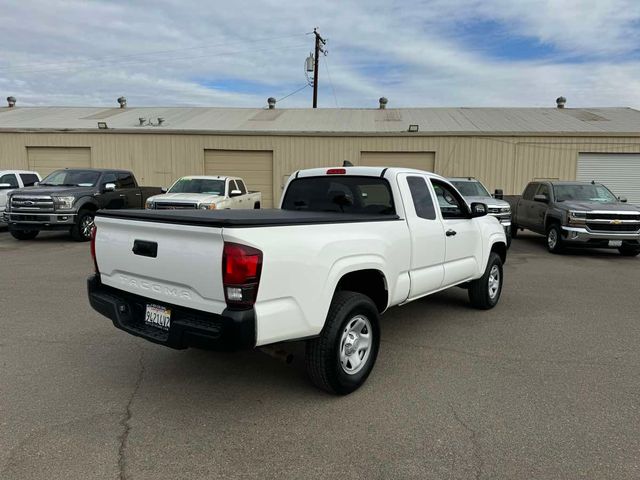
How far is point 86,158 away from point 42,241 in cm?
985

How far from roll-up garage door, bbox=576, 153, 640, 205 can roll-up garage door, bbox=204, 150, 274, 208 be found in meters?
12.9

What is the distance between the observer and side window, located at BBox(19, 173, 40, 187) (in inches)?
554

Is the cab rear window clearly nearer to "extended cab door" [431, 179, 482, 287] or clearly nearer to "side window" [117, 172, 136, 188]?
"extended cab door" [431, 179, 482, 287]

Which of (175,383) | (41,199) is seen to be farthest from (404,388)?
(41,199)

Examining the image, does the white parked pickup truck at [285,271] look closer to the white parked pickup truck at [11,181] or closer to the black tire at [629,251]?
the black tire at [629,251]

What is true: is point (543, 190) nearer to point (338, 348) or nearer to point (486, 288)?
point (486, 288)

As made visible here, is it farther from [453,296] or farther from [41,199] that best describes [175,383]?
[41,199]

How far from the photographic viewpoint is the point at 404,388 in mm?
3822

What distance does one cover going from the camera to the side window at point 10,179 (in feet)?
44.3

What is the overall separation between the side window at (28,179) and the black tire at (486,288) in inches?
540

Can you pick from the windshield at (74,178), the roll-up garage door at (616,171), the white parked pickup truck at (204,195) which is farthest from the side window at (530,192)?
the windshield at (74,178)

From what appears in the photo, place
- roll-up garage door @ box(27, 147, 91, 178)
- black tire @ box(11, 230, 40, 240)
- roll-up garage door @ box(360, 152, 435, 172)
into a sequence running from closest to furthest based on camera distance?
black tire @ box(11, 230, 40, 240), roll-up garage door @ box(360, 152, 435, 172), roll-up garage door @ box(27, 147, 91, 178)

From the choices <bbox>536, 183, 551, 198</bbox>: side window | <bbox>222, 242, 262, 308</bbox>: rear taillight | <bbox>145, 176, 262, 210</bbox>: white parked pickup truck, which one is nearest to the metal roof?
<bbox>536, 183, 551, 198</bbox>: side window

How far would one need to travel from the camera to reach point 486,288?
615 cm
